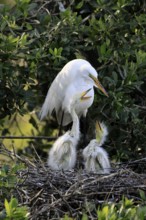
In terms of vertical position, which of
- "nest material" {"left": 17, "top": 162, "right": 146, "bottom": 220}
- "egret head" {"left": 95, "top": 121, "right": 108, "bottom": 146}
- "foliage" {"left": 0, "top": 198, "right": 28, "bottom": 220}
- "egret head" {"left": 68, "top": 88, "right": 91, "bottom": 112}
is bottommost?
"nest material" {"left": 17, "top": 162, "right": 146, "bottom": 220}

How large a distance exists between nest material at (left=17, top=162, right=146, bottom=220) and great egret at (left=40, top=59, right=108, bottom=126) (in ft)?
2.27

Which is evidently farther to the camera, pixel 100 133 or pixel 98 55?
pixel 98 55

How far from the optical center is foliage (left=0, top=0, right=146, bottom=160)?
18.4 feet

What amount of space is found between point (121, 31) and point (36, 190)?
4.60ft

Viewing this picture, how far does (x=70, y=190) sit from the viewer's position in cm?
478

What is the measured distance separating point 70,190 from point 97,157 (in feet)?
2.27

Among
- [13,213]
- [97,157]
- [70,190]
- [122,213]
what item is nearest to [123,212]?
[122,213]

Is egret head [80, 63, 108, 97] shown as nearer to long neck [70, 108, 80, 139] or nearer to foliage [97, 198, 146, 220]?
long neck [70, 108, 80, 139]

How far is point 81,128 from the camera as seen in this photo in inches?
251

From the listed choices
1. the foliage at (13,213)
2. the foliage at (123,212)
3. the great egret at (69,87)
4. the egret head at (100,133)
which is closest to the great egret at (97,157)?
the egret head at (100,133)

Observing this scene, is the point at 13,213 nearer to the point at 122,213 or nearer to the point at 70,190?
the point at 122,213

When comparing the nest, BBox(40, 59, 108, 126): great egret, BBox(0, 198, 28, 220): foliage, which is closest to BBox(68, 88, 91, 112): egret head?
BBox(40, 59, 108, 126): great egret

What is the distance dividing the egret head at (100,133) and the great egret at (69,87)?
0.60 ft

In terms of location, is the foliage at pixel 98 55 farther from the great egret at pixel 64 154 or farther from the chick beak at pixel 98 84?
the great egret at pixel 64 154
